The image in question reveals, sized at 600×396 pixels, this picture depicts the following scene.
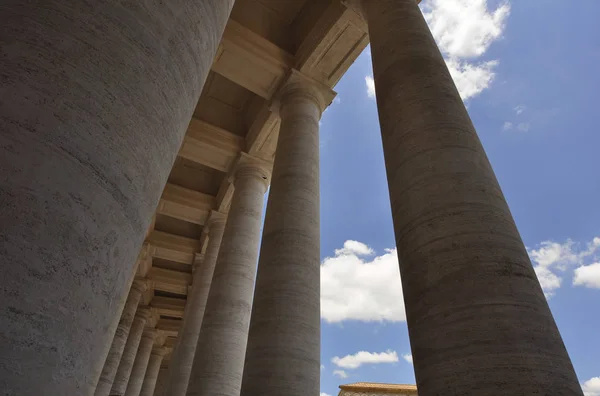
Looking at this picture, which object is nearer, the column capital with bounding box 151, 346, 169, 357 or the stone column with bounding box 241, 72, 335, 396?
the stone column with bounding box 241, 72, 335, 396

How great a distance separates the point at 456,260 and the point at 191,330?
102ft

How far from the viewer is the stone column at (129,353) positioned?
188ft

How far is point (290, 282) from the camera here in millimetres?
18109

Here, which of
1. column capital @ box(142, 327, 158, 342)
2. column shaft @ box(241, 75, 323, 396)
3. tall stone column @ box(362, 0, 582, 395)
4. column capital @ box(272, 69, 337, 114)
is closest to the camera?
tall stone column @ box(362, 0, 582, 395)

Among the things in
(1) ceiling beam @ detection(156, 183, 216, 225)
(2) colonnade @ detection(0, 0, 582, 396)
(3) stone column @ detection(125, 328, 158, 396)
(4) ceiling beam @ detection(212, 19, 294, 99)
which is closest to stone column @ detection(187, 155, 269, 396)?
(4) ceiling beam @ detection(212, 19, 294, 99)

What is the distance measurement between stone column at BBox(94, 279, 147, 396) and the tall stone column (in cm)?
4613

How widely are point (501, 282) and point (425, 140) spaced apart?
4.91m

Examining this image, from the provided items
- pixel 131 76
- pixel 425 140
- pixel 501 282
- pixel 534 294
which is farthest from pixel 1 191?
pixel 425 140

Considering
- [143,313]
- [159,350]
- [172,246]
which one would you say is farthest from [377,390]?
[159,350]

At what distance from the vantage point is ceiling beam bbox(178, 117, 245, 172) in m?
37.3

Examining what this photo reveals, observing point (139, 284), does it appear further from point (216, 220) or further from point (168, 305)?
point (216, 220)

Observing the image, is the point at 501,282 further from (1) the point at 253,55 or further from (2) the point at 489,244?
(1) the point at 253,55

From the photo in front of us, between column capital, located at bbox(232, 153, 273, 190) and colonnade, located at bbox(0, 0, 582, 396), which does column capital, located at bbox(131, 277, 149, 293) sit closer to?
column capital, located at bbox(232, 153, 273, 190)

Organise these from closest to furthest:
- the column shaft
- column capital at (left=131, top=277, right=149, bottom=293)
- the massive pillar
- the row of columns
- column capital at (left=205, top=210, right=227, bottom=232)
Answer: the massive pillar
the column shaft
column capital at (left=205, top=210, right=227, bottom=232)
the row of columns
column capital at (left=131, top=277, right=149, bottom=293)
